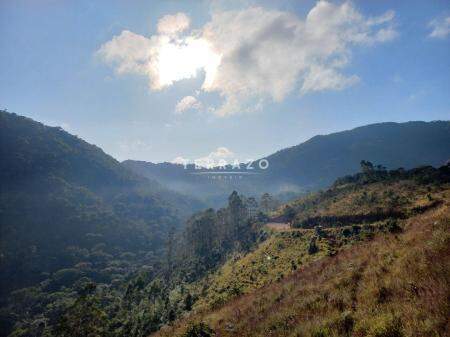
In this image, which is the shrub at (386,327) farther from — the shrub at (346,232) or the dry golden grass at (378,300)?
the shrub at (346,232)

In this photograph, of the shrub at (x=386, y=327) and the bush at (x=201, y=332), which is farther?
the bush at (x=201, y=332)

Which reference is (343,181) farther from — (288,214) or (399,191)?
(399,191)

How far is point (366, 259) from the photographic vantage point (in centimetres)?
1459

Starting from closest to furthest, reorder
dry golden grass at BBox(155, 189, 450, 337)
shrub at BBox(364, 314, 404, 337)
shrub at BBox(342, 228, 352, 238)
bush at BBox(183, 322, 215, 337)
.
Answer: shrub at BBox(364, 314, 404, 337) < dry golden grass at BBox(155, 189, 450, 337) < bush at BBox(183, 322, 215, 337) < shrub at BBox(342, 228, 352, 238)

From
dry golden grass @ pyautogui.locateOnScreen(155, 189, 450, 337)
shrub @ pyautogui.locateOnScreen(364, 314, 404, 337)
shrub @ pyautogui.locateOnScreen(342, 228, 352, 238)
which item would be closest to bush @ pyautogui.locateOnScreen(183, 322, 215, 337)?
dry golden grass @ pyautogui.locateOnScreen(155, 189, 450, 337)

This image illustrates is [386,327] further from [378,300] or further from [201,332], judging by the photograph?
[201,332]

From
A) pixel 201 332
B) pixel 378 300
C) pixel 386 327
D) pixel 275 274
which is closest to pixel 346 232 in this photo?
pixel 275 274

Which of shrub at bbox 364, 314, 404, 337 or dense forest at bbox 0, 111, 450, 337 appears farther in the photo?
dense forest at bbox 0, 111, 450, 337

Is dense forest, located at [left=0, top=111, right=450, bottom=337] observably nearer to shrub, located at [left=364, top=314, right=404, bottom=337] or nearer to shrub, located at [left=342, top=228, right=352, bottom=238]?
shrub, located at [left=364, top=314, right=404, bottom=337]

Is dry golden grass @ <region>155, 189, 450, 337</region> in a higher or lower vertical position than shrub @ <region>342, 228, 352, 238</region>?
higher

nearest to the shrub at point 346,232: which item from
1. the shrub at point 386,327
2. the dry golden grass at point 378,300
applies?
the dry golden grass at point 378,300

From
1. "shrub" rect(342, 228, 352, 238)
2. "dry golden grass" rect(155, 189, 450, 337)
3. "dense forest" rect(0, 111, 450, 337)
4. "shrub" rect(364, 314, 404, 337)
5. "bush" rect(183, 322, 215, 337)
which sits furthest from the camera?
"shrub" rect(342, 228, 352, 238)

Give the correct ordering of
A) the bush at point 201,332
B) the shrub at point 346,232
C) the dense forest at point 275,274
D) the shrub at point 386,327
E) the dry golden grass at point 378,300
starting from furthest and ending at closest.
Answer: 1. the shrub at point 346,232
2. the bush at point 201,332
3. the dense forest at point 275,274
4. the dry golden grass at point 378,300
5. the shrub at point 386,327

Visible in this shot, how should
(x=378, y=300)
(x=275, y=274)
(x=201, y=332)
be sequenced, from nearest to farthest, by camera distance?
(x=378, y=300), (x=201, y=332), (x=275, y=274)
